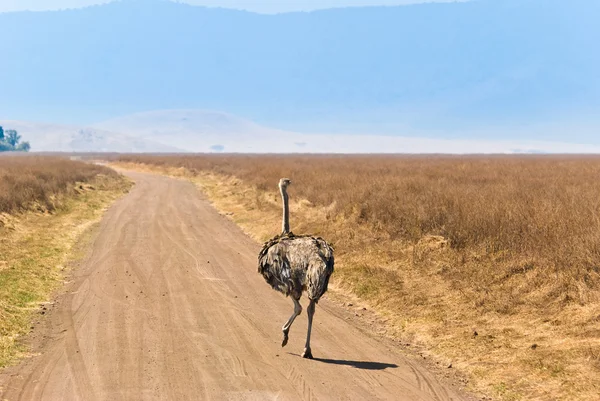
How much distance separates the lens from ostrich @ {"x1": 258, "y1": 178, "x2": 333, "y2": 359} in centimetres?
932

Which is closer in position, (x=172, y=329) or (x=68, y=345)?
(x=68, y=345)

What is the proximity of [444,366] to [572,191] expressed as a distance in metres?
12.5

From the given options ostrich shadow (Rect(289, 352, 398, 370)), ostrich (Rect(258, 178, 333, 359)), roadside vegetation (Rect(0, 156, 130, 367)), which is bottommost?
ostrich shadow (Rect(289, 352, 398, 370))

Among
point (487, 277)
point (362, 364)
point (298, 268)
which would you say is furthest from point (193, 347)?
point (487, 277)

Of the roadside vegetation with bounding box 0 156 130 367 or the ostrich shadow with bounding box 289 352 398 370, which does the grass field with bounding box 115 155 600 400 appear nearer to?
the ostrich shadow with bounding box 289 352 398 370

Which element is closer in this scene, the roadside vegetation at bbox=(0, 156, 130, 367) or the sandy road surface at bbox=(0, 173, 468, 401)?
the sandy road surface at bbox=(0, 173, 468, 401)

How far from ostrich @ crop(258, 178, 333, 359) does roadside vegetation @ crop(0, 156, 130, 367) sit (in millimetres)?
3959

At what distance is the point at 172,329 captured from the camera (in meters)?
10.8

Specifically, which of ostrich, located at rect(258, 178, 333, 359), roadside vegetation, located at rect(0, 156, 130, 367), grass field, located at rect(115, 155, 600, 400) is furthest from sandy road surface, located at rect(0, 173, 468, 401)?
grass field, located at rect(115, 155, 600, 400)

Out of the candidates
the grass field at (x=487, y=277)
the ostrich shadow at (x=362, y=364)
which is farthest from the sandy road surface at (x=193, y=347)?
the grass field at (x=487, y=277)

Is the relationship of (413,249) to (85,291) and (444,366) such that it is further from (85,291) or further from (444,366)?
(85,291)

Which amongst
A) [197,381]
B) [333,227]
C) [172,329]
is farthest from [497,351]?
[333,227]

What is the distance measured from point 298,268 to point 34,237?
44.4 ft

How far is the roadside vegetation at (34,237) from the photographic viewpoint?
11547mm
